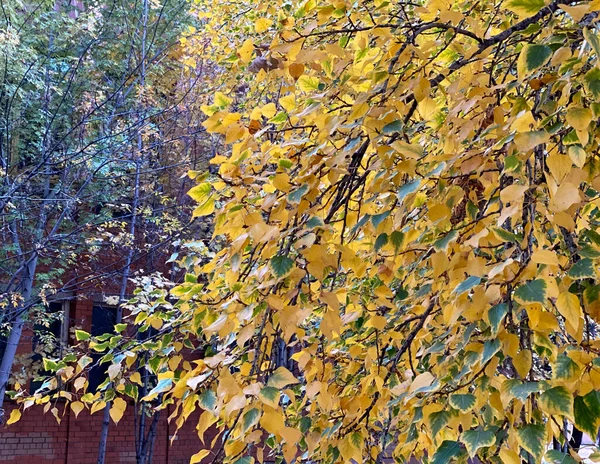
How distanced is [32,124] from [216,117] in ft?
19.0

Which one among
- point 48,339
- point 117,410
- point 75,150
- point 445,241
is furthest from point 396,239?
point 48,339

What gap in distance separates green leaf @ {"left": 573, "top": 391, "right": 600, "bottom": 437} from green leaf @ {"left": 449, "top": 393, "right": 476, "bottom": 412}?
182mm

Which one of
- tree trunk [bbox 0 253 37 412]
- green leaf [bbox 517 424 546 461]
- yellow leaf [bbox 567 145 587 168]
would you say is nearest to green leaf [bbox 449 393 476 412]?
green leaf [bbox 517 424 546 461]

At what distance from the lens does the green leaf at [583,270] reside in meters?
0.93

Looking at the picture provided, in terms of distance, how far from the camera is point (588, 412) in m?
0.95

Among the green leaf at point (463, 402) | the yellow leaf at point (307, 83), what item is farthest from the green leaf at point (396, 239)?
the yellow leaf at point (307, 83)

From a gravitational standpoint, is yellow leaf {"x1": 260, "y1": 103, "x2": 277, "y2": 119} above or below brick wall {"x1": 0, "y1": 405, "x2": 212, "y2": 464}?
above

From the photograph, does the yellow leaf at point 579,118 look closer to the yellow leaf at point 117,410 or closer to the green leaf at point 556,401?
the green leaf at point 556,401

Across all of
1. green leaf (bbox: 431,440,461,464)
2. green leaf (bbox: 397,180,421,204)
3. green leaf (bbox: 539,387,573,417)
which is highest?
green leaf (bbox: 397,180,421,204)

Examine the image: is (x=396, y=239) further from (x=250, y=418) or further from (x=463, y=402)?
(x=250, y=418)

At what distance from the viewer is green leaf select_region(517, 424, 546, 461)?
912 mm

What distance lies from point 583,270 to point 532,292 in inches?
4.2

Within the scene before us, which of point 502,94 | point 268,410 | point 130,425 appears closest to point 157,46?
point 130,425

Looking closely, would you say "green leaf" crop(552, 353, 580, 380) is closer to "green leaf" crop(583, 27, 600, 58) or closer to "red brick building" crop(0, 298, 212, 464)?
"green leaf" crop(583, 27, 600, 58)
